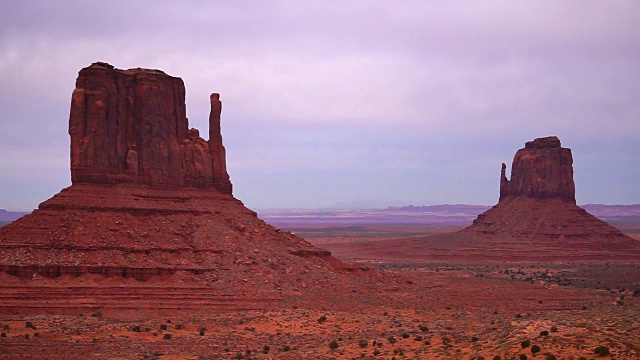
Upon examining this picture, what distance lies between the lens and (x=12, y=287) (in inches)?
1994

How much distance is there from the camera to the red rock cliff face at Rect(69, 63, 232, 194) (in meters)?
59.1

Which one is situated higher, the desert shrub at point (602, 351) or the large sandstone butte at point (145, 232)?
the large sandstone butte at point (145, 232)

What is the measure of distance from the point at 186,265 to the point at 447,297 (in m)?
20.8

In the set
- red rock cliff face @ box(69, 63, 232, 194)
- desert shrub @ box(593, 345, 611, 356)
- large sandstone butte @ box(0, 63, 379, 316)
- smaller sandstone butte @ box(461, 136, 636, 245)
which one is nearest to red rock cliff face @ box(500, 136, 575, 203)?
smaller sandstone butte @ box(461, 136, 636, 245)

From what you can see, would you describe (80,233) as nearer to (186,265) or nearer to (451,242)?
(186,265)

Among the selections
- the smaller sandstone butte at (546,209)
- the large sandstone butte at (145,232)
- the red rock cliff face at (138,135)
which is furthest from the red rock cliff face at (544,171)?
the red rock cliff face at (138,135)

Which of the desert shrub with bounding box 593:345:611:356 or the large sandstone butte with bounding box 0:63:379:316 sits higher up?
the large sandstone butte with bounding box 0:63:379:316

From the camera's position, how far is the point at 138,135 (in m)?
62.2

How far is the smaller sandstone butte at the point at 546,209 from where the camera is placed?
4892 inches

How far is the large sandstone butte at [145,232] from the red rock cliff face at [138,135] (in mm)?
77

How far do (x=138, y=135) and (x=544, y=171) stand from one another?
82.1 meters

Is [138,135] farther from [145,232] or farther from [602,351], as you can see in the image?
[602,351]

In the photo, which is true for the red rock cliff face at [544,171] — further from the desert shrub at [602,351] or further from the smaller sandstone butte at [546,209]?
the desert shrub at [602,351]

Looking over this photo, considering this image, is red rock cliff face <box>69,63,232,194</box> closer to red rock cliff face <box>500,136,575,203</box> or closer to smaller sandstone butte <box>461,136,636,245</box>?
smaller sandstone butte <box>461,136,636,245</box>
